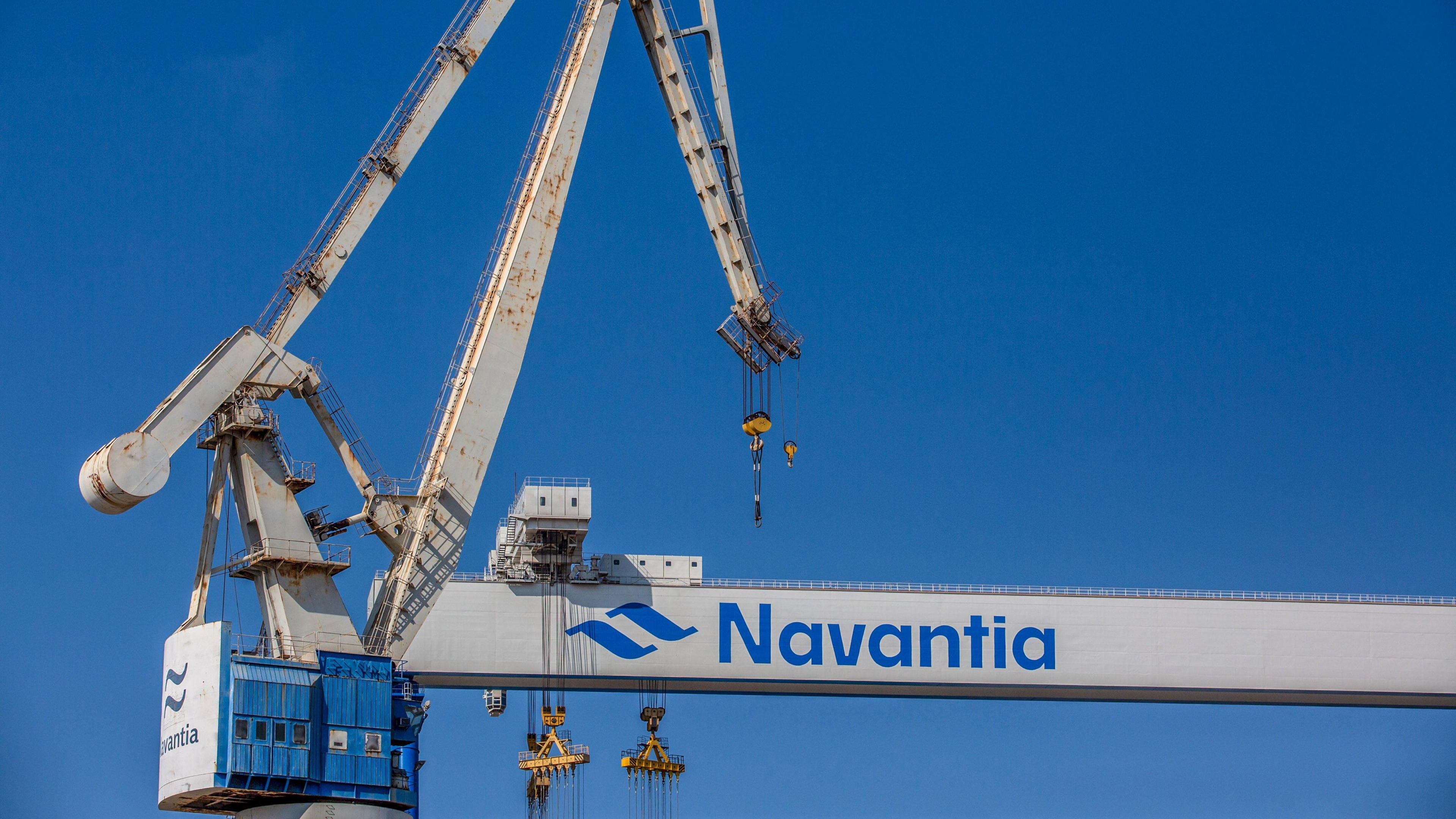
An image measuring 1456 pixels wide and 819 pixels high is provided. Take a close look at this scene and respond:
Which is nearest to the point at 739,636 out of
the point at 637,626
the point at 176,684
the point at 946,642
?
the point at 637,626

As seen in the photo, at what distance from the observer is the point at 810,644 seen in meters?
67.8

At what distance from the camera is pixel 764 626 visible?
67.2 meters

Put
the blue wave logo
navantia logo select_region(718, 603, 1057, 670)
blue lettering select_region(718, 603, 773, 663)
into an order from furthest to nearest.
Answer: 1. navantia logo select_region(718, 603, 1057, 670)
2. blue lettering select_region(718, 603, 773, 663)
3. the blue wave logo

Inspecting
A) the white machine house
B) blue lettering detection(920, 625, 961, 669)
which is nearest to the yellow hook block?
the white machine house

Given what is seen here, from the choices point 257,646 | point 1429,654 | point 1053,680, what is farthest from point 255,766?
point 1429,654

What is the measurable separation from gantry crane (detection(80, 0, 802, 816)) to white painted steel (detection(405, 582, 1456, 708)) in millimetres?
9996

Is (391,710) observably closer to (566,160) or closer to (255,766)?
(255,766)

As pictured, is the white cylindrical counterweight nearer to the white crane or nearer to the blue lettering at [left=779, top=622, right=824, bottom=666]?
the white crane

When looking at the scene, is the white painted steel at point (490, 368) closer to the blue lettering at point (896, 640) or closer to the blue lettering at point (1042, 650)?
the blue lettering at point (896, 640)

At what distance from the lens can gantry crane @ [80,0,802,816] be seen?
47531 mm

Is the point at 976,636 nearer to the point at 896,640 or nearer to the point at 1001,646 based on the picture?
the point at 1001,646

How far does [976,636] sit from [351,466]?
87.7ft

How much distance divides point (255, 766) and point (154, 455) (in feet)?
28.1

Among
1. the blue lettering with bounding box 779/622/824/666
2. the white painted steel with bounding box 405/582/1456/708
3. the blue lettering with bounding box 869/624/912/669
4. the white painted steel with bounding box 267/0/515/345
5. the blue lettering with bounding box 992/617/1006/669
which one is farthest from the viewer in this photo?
the blue lettering with bounding box 992/617/1006/669
